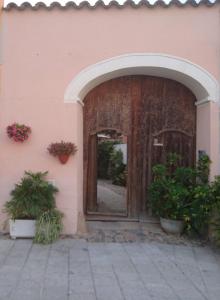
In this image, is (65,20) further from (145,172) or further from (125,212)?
(125,212)

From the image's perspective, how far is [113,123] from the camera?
804 cm

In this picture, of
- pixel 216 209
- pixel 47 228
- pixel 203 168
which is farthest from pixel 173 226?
pixel 47 228

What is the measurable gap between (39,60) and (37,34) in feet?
1.57

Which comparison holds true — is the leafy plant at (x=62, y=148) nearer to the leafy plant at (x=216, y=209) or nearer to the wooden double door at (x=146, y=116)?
the wooden double door at (x=146, y=116)

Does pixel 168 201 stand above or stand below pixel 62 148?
below

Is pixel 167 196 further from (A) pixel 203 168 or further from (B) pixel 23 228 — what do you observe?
(B) pixel 23 228

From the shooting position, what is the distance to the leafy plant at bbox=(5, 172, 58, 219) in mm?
6754

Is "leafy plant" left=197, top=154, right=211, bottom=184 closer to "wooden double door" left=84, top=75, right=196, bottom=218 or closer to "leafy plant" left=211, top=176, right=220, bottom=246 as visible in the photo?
"leafy plant" left=211, top=176, right=220, bottom=246

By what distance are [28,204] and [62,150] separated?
1114mm

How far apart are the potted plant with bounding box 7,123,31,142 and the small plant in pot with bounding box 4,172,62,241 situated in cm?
76

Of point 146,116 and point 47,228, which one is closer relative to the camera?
point 47,228

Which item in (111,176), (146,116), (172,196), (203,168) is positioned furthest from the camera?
(111,176)

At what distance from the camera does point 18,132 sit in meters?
7.05

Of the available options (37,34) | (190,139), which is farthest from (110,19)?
(190,139)
